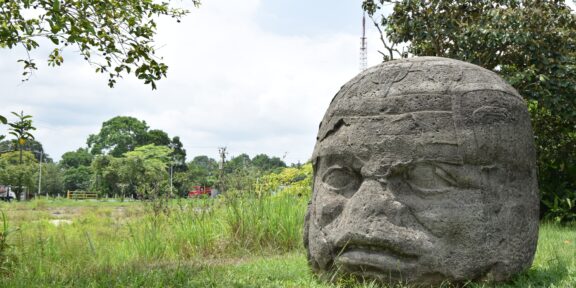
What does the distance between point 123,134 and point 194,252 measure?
166 ft

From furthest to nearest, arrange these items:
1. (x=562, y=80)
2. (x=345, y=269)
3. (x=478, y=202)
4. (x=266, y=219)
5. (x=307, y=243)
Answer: (x=562, y=80) < (x=266, y=219) < (x=307, y=243) < (x=345, y=269) < (x=478, y=202)

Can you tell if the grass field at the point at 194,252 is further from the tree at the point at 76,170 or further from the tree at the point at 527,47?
the tree at the point at 76,170

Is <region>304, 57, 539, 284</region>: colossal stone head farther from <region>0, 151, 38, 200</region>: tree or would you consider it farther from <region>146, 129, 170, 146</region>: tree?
<region>146, 129, 170, 146</region>: tree

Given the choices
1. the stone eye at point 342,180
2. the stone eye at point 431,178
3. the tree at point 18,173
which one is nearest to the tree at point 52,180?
the tree at point 18,173

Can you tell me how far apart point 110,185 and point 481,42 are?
3751 cm

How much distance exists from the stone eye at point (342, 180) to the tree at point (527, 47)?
606 centimetres

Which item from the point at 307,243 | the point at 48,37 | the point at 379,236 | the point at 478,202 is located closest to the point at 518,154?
the point at 478,202

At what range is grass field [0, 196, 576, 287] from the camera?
15.8ft

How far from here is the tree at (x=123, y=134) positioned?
55.2 metres

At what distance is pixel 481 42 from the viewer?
393 inches

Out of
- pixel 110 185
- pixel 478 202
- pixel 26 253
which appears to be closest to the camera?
pixel 478 202

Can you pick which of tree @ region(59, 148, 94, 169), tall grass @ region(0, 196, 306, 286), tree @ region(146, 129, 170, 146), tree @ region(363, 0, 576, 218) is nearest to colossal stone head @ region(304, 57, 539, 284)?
tall grass @ region(0, 196, 306, 286)

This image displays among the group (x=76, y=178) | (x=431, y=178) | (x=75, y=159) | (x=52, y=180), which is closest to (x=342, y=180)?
(x=431, y=178)

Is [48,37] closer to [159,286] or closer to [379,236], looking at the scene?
[159,286]
